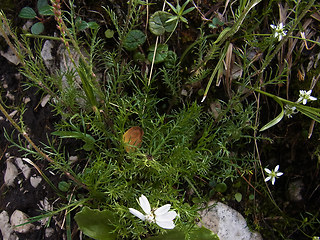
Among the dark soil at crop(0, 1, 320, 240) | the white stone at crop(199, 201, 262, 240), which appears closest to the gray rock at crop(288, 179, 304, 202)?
the dark soil at crop(0, 1, 320, 240)

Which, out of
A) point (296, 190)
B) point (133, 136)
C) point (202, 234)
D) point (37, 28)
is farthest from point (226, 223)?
point (37, 28)

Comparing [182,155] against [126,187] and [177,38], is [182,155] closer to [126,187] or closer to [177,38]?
[126,187]

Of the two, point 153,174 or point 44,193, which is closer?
point 153,174

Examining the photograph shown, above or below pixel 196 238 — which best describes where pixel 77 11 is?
above

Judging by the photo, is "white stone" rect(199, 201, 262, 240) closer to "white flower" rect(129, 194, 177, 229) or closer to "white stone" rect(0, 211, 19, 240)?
"white flower" rect(129, 194, 177, 229)

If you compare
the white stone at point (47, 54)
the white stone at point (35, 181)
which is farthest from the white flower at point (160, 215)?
the white stone at point (47, 54)

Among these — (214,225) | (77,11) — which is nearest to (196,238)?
(214,225)

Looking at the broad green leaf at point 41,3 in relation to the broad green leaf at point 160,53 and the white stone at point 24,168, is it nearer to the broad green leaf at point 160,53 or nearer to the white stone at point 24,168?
the broad green leaf at point 160,53
